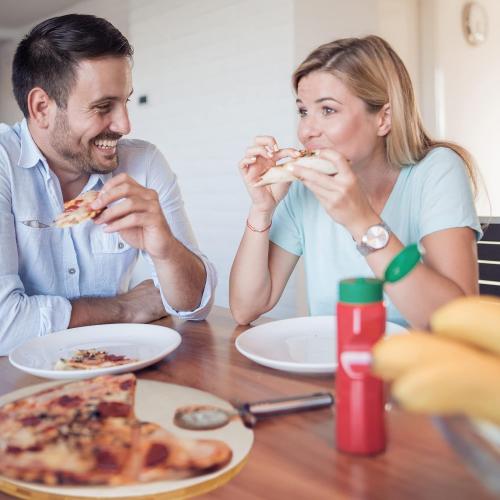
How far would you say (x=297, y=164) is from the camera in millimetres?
1356

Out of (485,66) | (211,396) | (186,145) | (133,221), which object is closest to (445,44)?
(485,66)

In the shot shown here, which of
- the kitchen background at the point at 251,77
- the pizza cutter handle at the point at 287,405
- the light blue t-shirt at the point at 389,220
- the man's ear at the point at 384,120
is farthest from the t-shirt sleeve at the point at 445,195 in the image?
the kitchen background at the point at 251,77

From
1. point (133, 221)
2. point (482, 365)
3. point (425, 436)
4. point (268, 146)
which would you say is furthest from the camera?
point (268, 146)

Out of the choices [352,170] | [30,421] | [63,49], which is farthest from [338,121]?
[30,421]

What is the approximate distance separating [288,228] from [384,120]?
1.43 feet

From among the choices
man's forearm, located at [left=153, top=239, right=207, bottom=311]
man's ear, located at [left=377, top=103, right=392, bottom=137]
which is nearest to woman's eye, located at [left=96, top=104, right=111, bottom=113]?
man's forearm, located at [left=153, top=239, right=207, bottom=311]

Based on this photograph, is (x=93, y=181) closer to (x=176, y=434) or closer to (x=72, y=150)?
(x=72, y=150)

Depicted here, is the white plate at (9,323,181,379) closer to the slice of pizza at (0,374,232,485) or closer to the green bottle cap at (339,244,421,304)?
the slice of pizza at (0,374,232,485)

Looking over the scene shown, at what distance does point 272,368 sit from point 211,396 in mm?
202

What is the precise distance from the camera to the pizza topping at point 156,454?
0.69 m

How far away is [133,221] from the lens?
1441mm

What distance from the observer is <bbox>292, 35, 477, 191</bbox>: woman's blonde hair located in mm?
1650

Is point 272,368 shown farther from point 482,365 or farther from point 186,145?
point 186,145

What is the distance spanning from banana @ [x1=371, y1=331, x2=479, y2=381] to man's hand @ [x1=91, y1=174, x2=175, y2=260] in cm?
101
